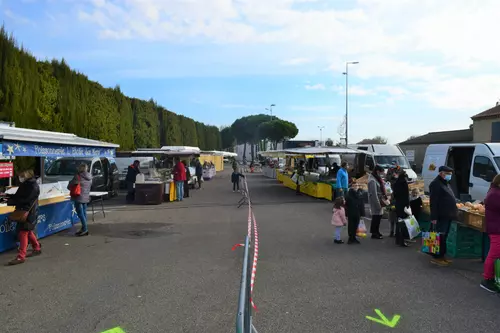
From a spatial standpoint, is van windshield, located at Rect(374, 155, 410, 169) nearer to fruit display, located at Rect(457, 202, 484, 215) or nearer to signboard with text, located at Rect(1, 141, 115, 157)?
fruit display, located at Rect(457, 202, 484, 215)

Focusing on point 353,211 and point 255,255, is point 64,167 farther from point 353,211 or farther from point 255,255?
point 353,211

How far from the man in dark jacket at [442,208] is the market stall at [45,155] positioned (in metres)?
7.64

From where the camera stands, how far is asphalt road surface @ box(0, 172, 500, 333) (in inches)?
176

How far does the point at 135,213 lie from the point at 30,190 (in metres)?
6.26

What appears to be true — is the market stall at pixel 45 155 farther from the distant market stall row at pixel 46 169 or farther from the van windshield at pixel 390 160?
the van windshield at pixel 390 160

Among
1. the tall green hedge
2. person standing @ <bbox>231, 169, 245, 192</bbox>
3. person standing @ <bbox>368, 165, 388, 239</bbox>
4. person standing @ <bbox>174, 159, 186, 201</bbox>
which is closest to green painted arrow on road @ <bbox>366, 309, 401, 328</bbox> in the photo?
person standing @ <bbox>368, 165, 388, 239</bbox>

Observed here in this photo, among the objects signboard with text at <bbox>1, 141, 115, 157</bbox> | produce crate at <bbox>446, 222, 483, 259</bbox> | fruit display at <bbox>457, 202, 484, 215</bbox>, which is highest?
signboard with text at <bbox>1, 141, 115, 157</bbox>

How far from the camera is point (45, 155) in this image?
8445 mm

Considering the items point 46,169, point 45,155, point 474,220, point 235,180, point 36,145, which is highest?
point 36,145

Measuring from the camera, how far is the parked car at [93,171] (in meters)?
15.4

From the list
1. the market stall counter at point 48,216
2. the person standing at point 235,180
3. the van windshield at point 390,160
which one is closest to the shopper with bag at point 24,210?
the market stall counter at point 48,216

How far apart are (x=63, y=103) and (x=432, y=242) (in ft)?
57.6

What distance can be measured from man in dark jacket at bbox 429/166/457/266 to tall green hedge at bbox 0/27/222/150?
14.4m

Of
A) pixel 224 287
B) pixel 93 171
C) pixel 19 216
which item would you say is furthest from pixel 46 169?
pixel 224 287
